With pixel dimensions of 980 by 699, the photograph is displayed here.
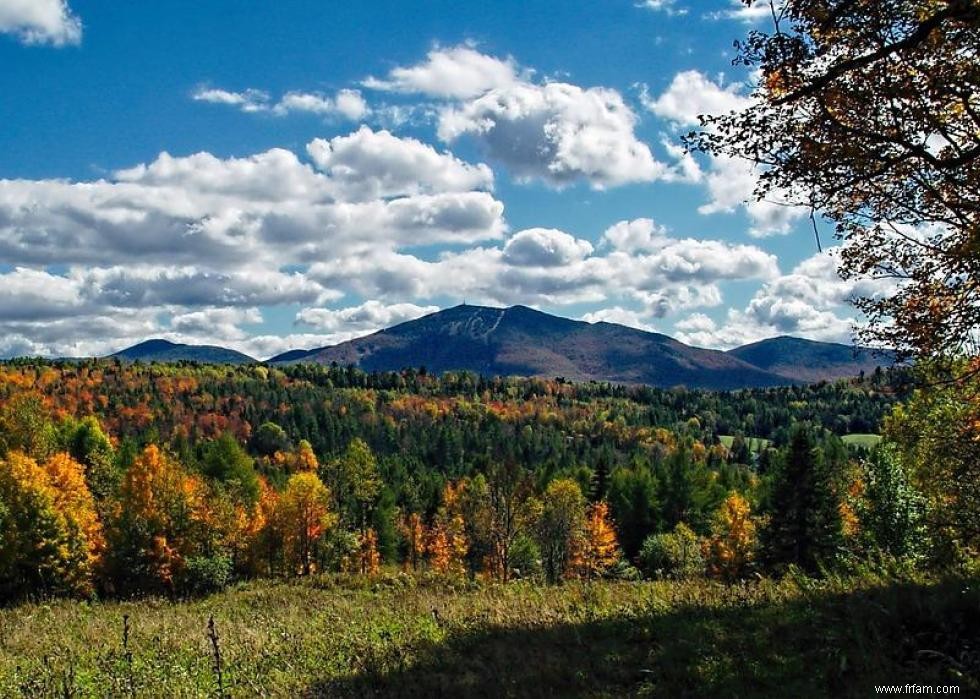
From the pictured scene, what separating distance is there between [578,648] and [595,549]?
2562 inches

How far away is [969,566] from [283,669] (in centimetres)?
1151

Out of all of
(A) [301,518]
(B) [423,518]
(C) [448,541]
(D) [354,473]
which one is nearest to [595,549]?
(C) [448,541]

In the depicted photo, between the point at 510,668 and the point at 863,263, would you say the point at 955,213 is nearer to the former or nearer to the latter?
the point at 863,263

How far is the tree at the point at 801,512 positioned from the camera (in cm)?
4494

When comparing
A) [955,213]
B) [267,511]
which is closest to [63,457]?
[267,511]

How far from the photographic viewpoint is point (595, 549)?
72062 mm

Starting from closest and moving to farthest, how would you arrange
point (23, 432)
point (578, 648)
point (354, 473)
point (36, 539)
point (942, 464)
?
point (578, 648)
point (942, 464)
point (36, 539)
point (354, 473)
point (23, 432)

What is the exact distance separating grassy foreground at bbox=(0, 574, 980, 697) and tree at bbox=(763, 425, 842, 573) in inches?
1369

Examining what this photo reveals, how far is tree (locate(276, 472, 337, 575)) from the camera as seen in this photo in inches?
2484

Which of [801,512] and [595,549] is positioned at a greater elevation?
[801,512]

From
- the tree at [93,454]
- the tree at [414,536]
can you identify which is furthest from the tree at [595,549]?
the tree at [93,454]

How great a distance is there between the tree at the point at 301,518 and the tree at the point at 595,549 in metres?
24.8

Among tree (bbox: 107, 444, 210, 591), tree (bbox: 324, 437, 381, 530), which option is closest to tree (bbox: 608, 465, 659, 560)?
tree (bbox: 324, 437, 381, 530)

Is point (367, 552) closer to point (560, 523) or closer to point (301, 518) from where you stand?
point (301, 518)
